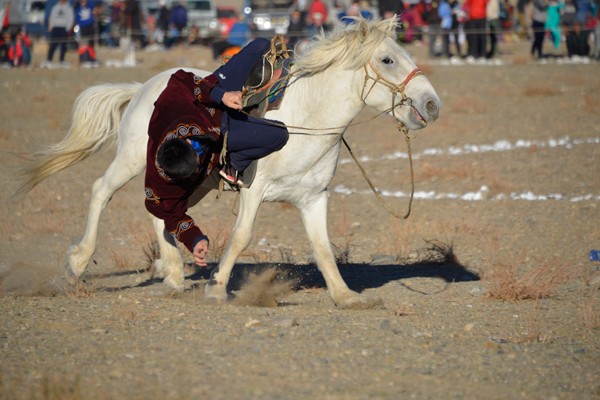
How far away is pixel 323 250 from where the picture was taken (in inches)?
290

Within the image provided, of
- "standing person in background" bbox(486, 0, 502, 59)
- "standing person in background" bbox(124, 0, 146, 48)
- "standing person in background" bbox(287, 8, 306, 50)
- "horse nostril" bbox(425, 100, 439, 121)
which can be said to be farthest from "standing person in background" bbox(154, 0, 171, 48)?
"horse nostril" bbox(425, 100, 439, 121)

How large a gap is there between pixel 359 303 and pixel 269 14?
28117 millimetres

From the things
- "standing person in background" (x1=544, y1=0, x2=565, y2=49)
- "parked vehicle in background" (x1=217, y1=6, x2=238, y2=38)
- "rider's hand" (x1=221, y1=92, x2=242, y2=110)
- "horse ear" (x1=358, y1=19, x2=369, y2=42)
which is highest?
"horse ear" (x1=358, y1=19, x2=369, y2=42)

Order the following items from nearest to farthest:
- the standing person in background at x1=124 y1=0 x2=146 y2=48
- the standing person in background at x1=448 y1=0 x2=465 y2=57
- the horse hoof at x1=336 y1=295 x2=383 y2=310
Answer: the horse hoof at x1=336 y1=295 x2=383 y2=310
the standing person in background at x1=448 y1=0 x2=465 y2=57
the standing person in background at x1=124 y1=0 x2=146 y2=48

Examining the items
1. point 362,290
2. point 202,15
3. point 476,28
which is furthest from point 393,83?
point 202,15

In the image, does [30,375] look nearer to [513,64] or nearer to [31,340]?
[31,340]

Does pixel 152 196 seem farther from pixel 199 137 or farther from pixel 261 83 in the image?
pixel 261 83

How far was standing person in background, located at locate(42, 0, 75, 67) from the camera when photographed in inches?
1000

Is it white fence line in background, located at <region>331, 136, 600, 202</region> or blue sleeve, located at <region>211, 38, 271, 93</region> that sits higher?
blue sleeve, located at <region>211, 38, 271, 93</region>

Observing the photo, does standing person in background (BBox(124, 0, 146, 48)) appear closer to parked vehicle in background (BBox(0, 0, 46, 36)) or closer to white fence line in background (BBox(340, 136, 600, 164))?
parked vehicle in background (BBox(0, 0, 46, 36))

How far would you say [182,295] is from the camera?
302 inches

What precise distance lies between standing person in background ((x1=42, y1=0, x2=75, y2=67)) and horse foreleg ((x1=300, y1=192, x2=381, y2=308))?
19.3 meters

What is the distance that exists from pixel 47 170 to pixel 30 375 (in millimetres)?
3488

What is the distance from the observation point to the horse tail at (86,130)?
849cm
